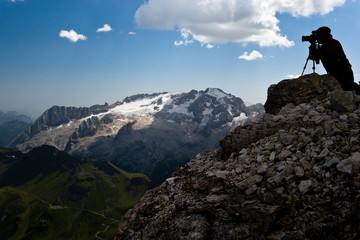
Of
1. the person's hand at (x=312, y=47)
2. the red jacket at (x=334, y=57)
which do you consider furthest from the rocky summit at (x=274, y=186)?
the person's hand at (x=312, y=47)

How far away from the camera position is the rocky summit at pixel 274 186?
934cm

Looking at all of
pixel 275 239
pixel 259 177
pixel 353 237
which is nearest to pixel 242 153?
pixel 259 177

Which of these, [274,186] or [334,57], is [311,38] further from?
[274,186]

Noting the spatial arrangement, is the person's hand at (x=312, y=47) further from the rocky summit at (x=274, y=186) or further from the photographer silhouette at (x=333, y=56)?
the rocky summit at (x=274, y=186)

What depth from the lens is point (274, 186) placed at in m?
10.6

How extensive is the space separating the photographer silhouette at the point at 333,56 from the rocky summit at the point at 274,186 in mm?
2553

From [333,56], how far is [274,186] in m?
12.6

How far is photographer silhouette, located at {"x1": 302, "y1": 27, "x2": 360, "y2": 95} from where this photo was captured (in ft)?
58.5

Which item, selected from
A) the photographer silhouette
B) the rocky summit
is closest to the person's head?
the photographer silhouette

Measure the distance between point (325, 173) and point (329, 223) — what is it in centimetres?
200

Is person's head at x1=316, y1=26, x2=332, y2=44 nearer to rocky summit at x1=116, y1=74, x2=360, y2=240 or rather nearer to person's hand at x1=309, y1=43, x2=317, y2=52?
person's hand at x1=309, y1=43, x2=317, y2=52

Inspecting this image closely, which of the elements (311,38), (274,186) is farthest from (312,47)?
(274,186)

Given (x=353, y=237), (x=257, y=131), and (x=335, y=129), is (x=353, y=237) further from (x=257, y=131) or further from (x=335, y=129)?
(x=257, y=131)

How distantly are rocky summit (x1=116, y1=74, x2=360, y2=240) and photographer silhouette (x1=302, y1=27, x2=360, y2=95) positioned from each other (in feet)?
8.38
